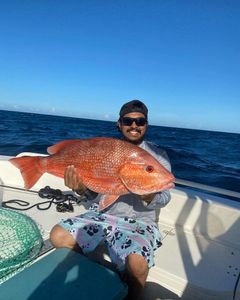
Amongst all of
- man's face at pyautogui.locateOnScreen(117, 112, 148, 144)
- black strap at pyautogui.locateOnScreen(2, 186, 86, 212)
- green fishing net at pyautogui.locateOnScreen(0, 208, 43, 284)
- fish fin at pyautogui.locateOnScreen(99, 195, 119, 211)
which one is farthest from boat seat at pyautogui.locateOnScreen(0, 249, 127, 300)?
black strap at pyautogui.locateOnScreen(2, 186, 86, 212)

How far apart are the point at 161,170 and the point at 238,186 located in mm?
8529

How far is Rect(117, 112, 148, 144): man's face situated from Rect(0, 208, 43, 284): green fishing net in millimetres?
1385

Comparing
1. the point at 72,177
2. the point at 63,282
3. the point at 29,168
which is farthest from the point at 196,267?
the point at 29,168

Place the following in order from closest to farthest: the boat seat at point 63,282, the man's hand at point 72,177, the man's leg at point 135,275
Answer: the boat seat at point 63,282
the man's leg at point 135,275
the man's hand at point 72,177

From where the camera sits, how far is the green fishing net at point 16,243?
264 centimetres

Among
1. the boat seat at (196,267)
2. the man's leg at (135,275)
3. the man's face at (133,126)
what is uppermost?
the man's face at (133,126)

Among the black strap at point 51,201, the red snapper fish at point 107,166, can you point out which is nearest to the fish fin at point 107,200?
the red snapper fish at point 107,166

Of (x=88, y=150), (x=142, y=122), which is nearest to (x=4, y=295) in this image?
(x=88, y=150)

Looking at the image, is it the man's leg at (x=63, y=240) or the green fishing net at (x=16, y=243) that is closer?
the green fishing net at (x=16, y=243)

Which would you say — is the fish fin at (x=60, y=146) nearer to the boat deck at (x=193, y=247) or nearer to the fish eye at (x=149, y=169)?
the fish eye at (x=149, y=169)

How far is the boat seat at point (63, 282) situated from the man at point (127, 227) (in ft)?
1.11

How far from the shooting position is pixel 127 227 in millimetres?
3156

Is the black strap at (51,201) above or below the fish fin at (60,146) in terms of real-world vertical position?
below

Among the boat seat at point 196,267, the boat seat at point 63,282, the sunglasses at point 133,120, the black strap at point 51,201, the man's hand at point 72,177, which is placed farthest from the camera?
the black strap at point 51,201
